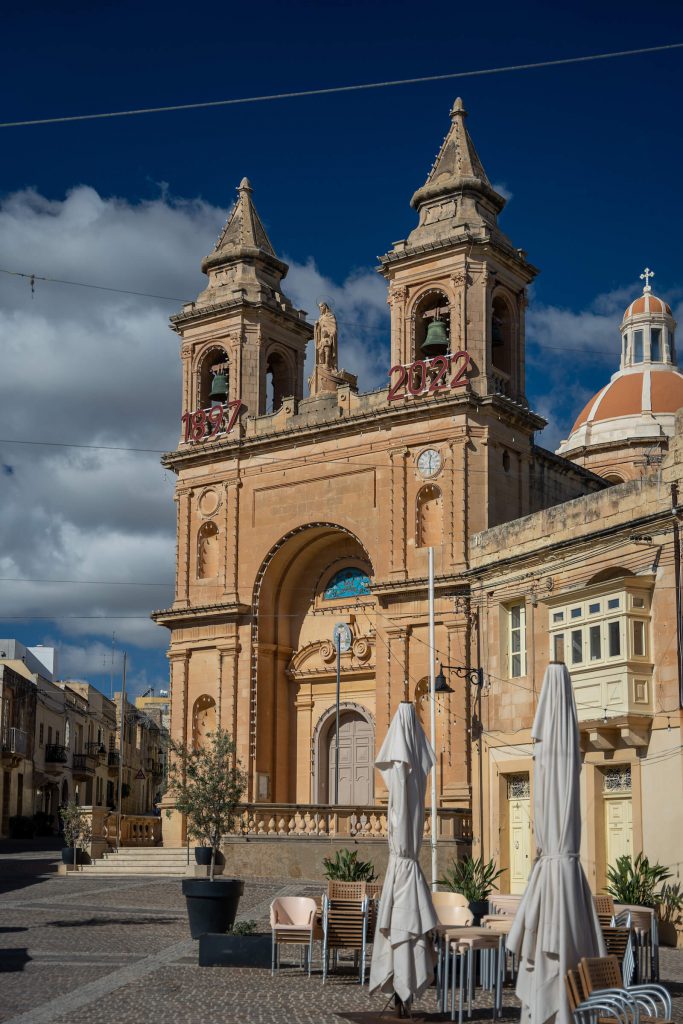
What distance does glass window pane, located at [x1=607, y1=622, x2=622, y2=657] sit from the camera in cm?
2281

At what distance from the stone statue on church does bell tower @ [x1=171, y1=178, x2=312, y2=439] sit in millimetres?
1781

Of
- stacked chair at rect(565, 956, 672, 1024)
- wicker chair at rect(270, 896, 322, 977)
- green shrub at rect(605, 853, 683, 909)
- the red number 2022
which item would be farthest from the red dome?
stacked chair at rect(565, 956, 672, 1024)

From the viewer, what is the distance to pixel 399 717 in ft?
45.4

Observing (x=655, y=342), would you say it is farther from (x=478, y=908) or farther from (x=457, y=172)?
(x=478, y=908)

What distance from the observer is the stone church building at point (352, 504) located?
105ft

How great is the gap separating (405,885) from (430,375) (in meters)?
23.0

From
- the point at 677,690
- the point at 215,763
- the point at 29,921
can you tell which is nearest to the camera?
the point at 29,921

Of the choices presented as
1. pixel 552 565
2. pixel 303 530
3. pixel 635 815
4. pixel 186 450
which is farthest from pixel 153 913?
pixel 186 450

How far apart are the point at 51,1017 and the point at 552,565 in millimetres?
16205

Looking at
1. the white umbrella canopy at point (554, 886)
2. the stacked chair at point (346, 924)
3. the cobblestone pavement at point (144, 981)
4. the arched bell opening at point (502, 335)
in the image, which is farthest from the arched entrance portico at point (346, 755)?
the white umbrella canopy at point (554, 886)

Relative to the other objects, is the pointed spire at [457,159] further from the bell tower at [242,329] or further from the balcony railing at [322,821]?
the balcony railing at [322,821]

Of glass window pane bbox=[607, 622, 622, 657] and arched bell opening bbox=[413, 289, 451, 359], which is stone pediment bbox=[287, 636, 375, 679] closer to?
arched bell opening bbox=[413, 289, 451, 359]

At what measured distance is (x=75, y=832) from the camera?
106ft

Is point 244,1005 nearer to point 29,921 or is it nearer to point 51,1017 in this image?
point 51,1017
